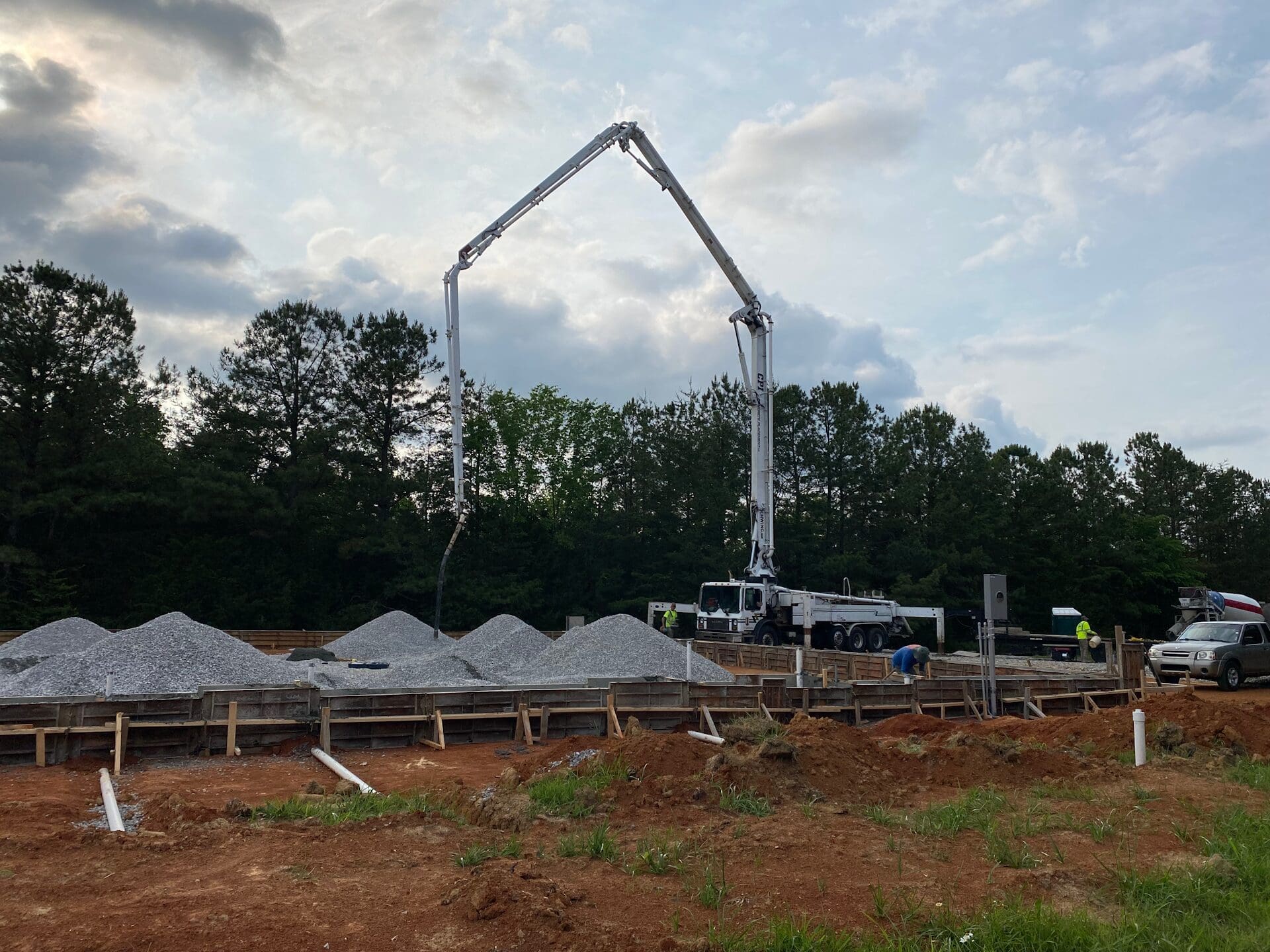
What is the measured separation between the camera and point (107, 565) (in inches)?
1441

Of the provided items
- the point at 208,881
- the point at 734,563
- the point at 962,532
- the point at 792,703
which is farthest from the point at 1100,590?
the point at 208,881

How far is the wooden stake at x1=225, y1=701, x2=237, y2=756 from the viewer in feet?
42.4

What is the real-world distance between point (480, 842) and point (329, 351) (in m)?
37.9

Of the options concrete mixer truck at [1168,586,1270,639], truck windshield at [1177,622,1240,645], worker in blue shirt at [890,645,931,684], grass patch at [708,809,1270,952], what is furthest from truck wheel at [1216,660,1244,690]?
grass patch at [708,809,1270,952]

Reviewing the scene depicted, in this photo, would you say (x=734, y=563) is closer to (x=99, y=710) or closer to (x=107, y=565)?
(x=107, y=565)

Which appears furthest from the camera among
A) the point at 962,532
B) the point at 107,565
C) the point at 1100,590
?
the point at 1100,590

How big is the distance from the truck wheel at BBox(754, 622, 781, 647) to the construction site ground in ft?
58.2

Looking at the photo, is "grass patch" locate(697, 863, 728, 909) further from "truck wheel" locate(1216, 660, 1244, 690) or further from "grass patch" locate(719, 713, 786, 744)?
"truck wheel" locate(1216, 660, 1244, 690)

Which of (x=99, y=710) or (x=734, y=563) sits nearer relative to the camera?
(x=99, y=710)

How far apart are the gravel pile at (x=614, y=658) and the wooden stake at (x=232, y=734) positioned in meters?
7.43

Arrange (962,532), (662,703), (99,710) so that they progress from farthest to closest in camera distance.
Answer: (962,532) < (662,703) < (99,710)

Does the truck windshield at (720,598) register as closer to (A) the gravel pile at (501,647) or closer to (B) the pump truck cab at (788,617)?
(B) the pump truck cab at (788,617)

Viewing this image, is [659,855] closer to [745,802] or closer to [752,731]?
[745,802]

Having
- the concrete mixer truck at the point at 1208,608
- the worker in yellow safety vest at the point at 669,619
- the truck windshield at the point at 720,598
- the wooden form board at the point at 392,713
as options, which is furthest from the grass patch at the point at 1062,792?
the concrete mixer truck at the point at 1208,608
